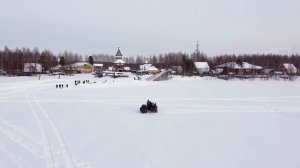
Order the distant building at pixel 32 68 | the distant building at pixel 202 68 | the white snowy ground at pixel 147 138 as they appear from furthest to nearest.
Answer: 1. the distant building at pixel 202 68
2. the distant building at pixel 32 68
3. the white snowy ground at pixel 147 138

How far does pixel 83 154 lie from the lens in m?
10.9

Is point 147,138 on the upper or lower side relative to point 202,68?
lower

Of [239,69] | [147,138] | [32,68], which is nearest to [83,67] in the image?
[32,68]

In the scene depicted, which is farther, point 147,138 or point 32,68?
point 32,68

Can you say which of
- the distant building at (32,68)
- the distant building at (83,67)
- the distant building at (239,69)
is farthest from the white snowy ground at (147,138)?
the distant building at (83,67)

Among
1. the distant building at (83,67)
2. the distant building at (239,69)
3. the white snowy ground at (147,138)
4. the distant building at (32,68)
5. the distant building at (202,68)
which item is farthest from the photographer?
the distant building at (83,67)

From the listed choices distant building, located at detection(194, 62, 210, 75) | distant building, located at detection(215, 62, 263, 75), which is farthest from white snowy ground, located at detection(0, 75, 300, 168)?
distant building, located at detection(194, 62, 210, 75)

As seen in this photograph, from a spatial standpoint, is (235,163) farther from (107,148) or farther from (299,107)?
(299,107)

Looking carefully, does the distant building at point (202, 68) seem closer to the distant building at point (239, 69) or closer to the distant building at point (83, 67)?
the distant building at point (239, 69)

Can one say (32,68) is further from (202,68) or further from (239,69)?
(239,69)

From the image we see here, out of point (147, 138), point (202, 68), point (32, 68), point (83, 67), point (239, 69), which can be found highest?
point (83, 67)

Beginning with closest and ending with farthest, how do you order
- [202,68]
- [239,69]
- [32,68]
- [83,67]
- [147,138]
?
[147,138] < [32,68] < [239,69] < [202,68] < [83,67]

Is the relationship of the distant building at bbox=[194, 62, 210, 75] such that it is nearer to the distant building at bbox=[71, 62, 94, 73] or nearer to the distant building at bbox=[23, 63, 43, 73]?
the distant building at bbox=[71, 62, 94, 73]

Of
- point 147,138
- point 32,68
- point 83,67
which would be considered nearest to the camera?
point 147,138
